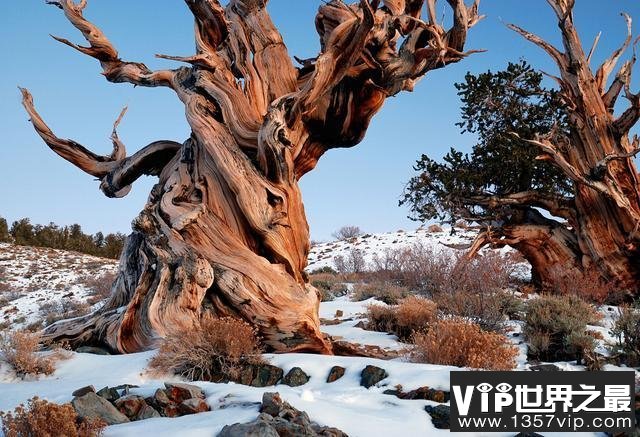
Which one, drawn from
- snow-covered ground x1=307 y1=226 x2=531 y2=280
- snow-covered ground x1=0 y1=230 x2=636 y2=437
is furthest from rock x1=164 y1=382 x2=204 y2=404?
snow-covered ground x1=307 y1=226 x2=531 y2=280

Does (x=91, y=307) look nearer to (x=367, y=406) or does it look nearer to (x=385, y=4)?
(x=385, y=4)

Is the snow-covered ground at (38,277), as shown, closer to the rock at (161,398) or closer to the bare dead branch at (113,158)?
the bare dead branch at (113,158)

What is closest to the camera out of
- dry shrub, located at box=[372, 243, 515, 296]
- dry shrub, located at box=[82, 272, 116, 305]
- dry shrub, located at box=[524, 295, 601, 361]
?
dry shrub, located at box=[524, 295, 601, 361]

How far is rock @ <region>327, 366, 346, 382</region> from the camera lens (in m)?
5.53

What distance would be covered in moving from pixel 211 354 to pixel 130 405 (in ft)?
4.84

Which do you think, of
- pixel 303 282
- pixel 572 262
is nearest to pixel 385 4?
pixel 303 282

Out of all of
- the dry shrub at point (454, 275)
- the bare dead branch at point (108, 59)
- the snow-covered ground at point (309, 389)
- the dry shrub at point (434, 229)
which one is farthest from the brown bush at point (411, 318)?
the dry shrub at point (434, 229)

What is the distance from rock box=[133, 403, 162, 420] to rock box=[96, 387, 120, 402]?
0.43 m

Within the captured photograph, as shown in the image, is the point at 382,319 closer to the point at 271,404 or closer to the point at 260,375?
the point at 260,375

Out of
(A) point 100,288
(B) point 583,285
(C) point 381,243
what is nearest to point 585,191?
(B) point 583,285

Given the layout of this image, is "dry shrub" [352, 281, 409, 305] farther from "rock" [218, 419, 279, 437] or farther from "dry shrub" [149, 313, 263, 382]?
"rock" [218, 419, 279, 437]

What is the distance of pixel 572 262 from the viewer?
13.1 metres

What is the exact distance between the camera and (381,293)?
12.5m

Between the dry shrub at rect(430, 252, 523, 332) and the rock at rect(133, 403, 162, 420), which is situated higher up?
the dry shrub at rect(430, 252, 523, 332)
